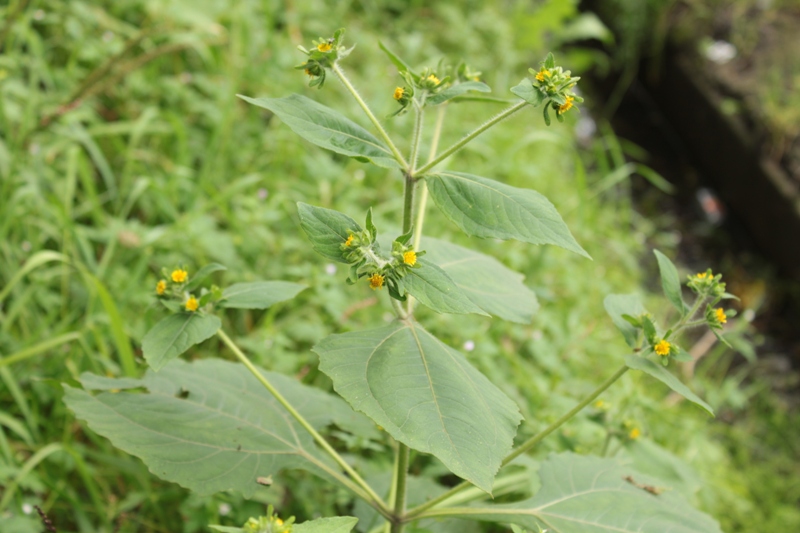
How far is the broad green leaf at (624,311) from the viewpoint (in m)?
1.34

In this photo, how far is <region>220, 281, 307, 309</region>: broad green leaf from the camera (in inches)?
49.2

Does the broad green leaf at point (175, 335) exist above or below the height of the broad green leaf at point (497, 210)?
below

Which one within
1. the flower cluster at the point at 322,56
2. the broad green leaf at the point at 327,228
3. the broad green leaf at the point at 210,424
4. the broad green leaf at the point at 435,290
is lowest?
the broad green leaf at the point at 210,424

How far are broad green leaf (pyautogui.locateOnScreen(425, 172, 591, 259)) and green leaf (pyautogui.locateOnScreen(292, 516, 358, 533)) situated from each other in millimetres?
501

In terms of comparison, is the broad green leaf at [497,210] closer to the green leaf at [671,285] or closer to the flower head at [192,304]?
the green leaf at [671,285]

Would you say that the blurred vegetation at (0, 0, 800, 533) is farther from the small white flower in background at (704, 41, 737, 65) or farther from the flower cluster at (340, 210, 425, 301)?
the small white flower in background at (704, 41, 737, 65)

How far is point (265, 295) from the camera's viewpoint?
127cm

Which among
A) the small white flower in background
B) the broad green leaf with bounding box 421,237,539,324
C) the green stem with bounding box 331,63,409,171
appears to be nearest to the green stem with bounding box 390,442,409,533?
the broad green leaf with bounding box 421,237,539,324

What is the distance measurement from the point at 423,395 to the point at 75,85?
8.25 ft

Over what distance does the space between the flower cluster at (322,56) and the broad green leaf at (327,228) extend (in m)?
0.25

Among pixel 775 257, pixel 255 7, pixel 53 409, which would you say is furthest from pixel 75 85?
pixel 775 257

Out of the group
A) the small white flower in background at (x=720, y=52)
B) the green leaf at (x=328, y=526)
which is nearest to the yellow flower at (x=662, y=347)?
the green leaf at (x=328, y=526)

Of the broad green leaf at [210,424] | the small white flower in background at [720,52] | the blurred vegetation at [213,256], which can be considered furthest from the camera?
the small white flower in background at [720,52]

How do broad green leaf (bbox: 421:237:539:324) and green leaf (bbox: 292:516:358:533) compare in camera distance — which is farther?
broad green leaf (bbox: 421:237:539:324)
